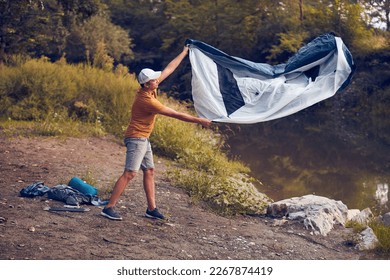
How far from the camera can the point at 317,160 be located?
18.6 meters

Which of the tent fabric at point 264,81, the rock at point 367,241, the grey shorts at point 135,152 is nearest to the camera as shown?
the grey shorts at point 135,152

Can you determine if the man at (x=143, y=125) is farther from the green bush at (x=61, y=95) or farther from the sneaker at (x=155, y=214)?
the green bush at (x=61, y=95)

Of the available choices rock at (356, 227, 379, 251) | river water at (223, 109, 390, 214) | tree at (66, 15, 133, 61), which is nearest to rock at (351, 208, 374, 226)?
rock at (356, 227, 379, 251)

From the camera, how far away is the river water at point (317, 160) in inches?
564

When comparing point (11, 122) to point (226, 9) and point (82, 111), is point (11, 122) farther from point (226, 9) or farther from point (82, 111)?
point (226, 9)

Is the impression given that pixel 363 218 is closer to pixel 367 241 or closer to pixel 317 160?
pixel 367 241

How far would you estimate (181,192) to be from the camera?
10625 mm

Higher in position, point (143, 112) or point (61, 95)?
point (143, 112)

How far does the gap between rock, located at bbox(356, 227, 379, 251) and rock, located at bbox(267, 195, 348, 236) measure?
0.56 metres

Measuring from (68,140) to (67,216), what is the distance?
18.6ft

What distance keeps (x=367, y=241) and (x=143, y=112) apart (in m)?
3.39

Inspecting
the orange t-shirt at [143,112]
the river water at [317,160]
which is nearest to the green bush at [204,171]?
the river water at [317,160]

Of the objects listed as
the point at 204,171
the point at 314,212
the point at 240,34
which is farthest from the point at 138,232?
the point at 240,34

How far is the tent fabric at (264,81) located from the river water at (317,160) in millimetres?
1516
